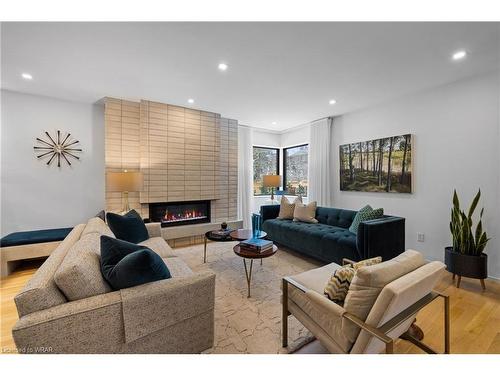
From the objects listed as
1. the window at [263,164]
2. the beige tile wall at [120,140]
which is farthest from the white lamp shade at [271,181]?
the beige tile wall at [120,140]

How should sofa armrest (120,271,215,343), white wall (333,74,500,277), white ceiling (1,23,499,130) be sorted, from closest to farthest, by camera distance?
sofa armrest (120,271,215,343)
white ceiling (1,23,499,130)
white wall (333,74,500,277)

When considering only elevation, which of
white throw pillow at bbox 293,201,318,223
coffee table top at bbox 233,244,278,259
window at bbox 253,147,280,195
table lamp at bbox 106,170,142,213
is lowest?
coffee table top at bbox 233,244,278,259

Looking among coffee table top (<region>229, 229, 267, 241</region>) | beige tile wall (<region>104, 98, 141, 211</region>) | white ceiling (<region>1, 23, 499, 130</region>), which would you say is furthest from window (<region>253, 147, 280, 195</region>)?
beige tile wall (<region>104, 98, 141, 211</region>)

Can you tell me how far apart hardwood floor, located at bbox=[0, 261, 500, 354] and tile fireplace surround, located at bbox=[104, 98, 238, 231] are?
6.35ft

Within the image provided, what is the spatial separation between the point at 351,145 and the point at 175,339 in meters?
4.10

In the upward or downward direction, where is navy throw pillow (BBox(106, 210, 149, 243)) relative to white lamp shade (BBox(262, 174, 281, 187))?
downward

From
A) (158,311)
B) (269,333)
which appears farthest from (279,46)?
(269,333)

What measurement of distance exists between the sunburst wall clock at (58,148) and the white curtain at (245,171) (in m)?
3.14

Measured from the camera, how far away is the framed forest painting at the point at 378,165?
11.2 feet

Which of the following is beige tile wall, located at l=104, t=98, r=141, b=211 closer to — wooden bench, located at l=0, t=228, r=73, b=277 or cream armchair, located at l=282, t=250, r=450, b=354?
wooden bench, located at l=0, t=228, r=73, b=277

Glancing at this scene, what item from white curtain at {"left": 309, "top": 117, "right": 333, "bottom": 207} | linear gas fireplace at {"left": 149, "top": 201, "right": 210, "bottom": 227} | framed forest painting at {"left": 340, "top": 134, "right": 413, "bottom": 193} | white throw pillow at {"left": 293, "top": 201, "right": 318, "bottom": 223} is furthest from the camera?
white curtain at {"left": 309, "top": 117, "right": 333, "bottom": 207}

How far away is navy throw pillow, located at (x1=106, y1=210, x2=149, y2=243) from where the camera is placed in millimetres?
2521

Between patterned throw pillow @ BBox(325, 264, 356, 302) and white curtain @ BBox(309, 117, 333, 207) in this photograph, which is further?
white curtain @ BBox(309, 117, 333, 207)
